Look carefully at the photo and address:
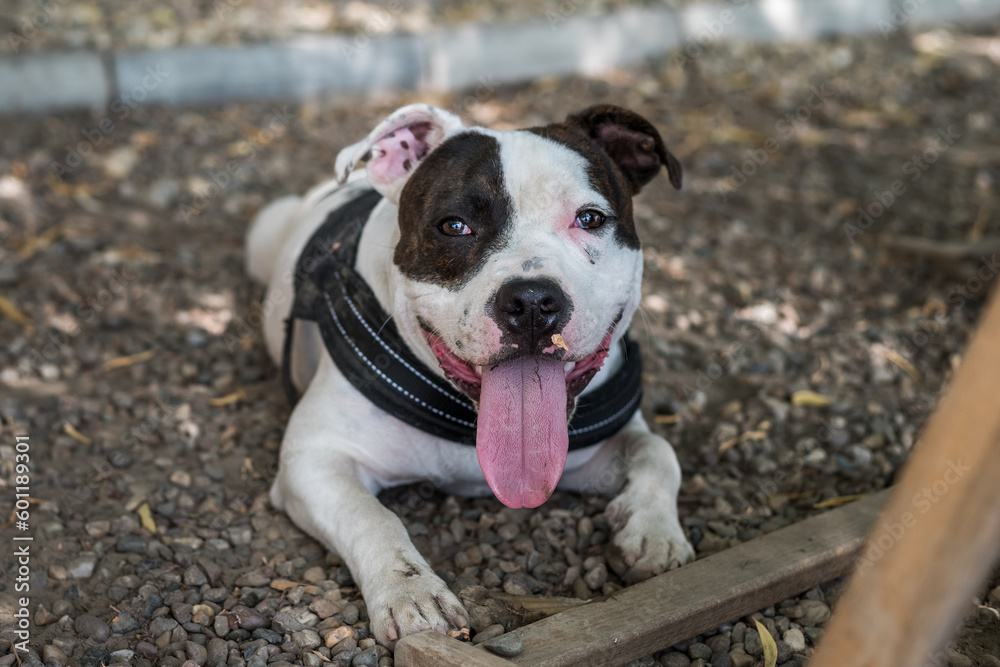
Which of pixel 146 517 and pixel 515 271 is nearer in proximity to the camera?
pixel 515 271

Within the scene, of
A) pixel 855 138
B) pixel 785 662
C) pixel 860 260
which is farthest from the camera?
pixel 855 138

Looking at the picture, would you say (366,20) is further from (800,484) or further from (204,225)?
(800,484)

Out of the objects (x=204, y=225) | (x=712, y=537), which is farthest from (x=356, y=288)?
→ (x=204, y=225)

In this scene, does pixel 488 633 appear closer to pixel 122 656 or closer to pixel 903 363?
pixel 122 656

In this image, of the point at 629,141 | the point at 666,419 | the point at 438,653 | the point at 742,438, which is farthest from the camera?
the point at 666,419

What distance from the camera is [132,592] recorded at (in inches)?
112

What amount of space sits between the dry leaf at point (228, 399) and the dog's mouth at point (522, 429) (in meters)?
1.64

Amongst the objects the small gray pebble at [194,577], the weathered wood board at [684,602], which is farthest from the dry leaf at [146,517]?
the weathered wood board at [684,602]

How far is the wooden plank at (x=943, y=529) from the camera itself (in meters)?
1.39

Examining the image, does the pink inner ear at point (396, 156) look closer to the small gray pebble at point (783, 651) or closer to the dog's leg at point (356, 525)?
the dog's leg at point (356, 525)

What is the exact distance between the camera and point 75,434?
12.2ft

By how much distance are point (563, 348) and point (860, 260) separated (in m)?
3.31

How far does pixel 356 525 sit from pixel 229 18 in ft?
20.3

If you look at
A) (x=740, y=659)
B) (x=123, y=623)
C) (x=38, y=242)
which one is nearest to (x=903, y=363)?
(x=740, y=659)
